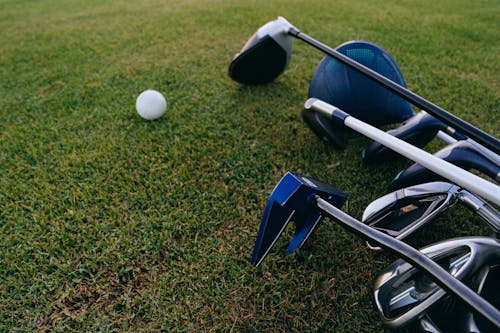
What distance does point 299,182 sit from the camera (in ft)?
4.51

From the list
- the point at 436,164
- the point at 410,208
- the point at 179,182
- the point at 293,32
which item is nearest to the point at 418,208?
the point at 410,208

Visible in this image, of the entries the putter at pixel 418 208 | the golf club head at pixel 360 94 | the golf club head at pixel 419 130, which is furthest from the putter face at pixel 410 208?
the golf club head at pixel 360 94

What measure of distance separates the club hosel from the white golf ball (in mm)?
1311

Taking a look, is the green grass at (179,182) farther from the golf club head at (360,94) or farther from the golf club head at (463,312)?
the golf club head at (463,312)

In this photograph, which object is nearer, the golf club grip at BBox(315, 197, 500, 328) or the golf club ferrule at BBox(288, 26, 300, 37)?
the golf club grip at BBox(315, 197, 500, 328)

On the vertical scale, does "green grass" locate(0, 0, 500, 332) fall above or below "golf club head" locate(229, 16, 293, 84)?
below

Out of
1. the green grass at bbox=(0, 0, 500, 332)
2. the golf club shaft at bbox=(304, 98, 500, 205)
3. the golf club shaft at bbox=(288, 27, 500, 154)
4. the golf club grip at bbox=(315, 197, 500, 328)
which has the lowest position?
the green grass at bbox=(0, 0, 500, 332)

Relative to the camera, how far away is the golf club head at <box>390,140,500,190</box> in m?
1.56

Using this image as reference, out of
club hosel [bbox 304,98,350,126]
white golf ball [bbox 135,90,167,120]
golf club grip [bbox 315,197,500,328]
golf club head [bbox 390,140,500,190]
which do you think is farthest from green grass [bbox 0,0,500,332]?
golf club grip [bbox 315,197,500,328]

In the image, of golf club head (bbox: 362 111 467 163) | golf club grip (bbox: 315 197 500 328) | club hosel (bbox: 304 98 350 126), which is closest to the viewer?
golf club grip (bbox: 315 197 500 328)

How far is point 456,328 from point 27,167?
9.12 ft

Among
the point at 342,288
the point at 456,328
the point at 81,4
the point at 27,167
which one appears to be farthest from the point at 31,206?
the point at 81,4

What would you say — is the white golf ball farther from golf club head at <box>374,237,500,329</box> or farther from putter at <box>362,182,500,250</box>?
golf club head at <box>374,237,500,329</box>

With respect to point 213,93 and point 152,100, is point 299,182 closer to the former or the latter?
point 152,100
